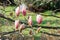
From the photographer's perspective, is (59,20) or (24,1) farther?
(24,1)

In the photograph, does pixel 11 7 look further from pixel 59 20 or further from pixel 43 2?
pixel 59 20

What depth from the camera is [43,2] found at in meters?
4.49

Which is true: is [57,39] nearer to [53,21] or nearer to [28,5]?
[53,21]

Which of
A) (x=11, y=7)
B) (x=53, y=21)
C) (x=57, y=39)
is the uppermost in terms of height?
(x=11, y=7)

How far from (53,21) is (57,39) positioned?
740mm

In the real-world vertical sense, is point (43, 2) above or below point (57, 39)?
above

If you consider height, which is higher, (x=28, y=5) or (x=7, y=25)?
(x=28, y=5)

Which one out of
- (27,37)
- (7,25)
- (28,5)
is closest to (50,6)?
(28,5)

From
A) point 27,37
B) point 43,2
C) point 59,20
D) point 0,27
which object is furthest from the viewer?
point 43,2

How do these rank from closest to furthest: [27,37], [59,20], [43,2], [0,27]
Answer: [27,37]
[0,27]
[59,20]
[43,2]

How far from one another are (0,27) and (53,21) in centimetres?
104

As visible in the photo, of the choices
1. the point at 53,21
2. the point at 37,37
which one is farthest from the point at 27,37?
the point at 53,21

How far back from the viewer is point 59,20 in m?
3.84

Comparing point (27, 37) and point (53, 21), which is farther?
point (53, 21)
